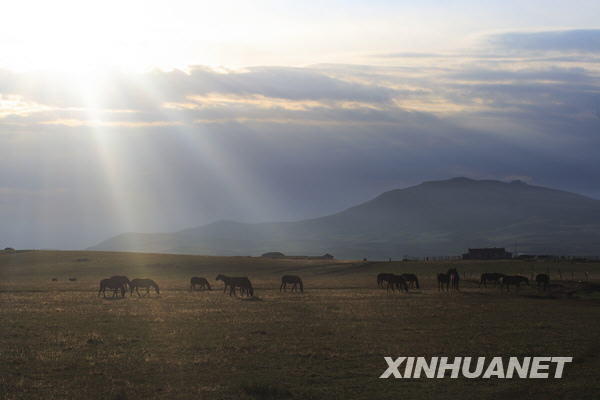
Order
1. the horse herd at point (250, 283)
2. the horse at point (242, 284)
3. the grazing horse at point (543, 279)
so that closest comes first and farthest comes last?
the horse at point (242, 284), the horse herd at point (250, 283), the grazing horse at point (543, 279)

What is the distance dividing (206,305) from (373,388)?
64.2 ft

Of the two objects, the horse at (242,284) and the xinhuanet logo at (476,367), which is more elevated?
the horse at (242,284)

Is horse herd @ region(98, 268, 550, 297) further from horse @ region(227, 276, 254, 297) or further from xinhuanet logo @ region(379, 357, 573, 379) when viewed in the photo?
xinhuanet logo @ region(379, 357, 573, 379)

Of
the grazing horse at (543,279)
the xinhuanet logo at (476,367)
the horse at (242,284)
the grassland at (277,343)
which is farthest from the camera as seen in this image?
the grazing horse at (543,279)

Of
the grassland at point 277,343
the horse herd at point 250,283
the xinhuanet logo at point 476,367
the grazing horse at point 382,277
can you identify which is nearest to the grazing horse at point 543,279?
the horse herd at point 250,283

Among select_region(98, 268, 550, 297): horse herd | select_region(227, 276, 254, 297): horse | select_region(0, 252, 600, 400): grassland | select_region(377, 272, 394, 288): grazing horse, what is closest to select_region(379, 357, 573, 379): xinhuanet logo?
select_region(0, 252, 600, 400): grassland

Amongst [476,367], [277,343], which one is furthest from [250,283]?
[476,367]

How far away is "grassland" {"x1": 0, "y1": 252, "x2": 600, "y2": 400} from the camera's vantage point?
1728 centimetres

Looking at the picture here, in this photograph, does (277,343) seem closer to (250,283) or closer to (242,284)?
(242,284)

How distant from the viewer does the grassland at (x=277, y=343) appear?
1728cm

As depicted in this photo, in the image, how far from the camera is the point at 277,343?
2314 cm

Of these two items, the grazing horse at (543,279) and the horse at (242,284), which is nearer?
the horse at (242,284)

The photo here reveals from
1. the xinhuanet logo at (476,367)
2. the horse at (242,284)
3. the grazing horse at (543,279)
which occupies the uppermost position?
the grazing horse at (543,279)

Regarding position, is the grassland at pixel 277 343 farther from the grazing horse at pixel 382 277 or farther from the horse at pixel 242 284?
the grazing horse at pixel 382 277
